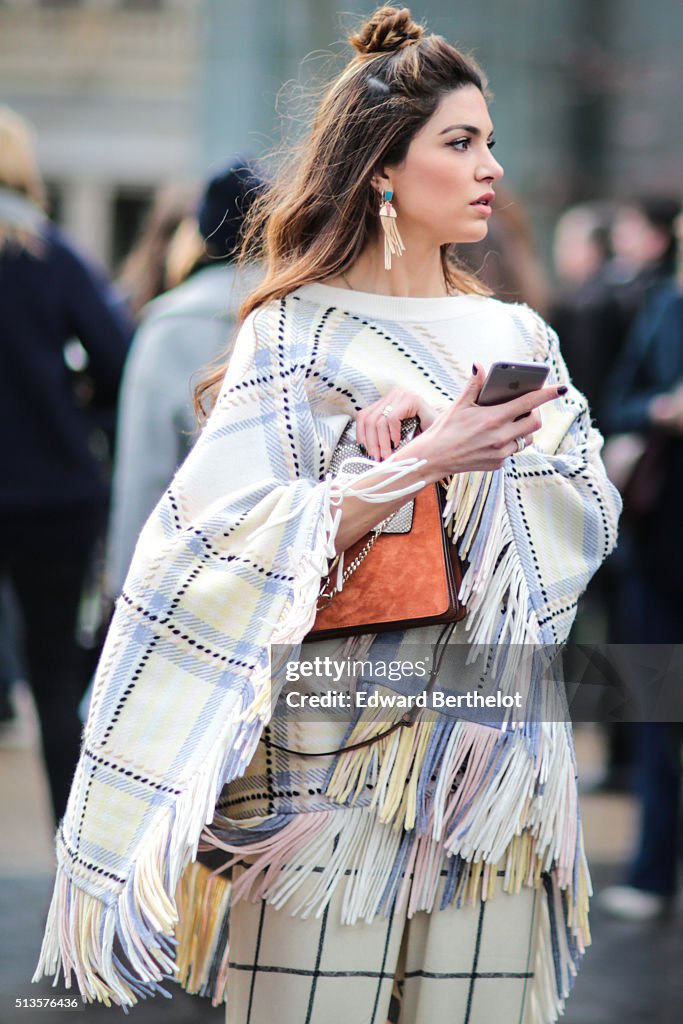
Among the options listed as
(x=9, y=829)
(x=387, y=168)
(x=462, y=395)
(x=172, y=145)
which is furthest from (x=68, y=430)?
(x=172, y=145)

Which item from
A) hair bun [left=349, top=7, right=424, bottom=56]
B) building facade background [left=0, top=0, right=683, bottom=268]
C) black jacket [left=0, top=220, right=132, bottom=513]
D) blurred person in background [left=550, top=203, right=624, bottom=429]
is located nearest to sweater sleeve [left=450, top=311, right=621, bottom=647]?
hair bun [left=349, top=7, right=424, bottom=56]

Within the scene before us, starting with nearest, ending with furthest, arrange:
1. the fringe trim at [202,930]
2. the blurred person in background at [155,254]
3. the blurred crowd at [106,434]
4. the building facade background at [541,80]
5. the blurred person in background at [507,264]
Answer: the fringe trim at [202,930] < the blurred crowd at [106,434] < the blurred person in background at [507,264] < the blurred person in background at [155,254] < the building facade background at [541,80]

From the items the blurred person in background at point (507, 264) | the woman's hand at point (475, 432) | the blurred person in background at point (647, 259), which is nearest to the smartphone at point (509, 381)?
the woman's hand at point (475, 432)

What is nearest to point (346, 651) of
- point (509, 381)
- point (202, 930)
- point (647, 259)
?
point (509, 381)

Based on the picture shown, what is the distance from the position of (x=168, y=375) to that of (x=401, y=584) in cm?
161

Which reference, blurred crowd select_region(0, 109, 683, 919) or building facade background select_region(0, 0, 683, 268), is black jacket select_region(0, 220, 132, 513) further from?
building facade background select_region(0, 0, 683, 268)

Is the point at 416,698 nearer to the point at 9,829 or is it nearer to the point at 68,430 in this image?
the point at 68,430

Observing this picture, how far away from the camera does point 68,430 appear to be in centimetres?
451

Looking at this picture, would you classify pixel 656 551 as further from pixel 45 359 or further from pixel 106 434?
pixel 45 359

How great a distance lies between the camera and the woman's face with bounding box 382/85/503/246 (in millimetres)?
2395

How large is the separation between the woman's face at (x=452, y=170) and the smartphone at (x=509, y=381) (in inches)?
14.7

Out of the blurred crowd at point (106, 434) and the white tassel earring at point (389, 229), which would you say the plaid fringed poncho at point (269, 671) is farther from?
the blurred crowd at point (106, 434)

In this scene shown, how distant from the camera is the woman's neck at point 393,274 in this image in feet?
8.12

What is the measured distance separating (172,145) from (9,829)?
20087 mm
